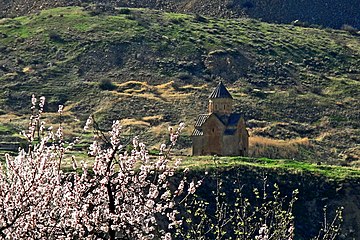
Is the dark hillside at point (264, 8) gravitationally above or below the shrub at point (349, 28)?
above

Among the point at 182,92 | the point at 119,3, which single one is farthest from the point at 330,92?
the point at 119,3

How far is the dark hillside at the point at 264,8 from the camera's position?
372 feet

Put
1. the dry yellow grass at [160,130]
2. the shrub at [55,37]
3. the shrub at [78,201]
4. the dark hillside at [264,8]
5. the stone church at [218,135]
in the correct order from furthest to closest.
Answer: the dark hillside at [264,8], the shrub at [55,37], the dry yellow grass at [160,130], the stone church at [218,135], the shrub at [78,201]

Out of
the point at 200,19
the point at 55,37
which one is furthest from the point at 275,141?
the point at 200,19

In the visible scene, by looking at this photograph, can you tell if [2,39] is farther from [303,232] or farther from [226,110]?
[303,232]

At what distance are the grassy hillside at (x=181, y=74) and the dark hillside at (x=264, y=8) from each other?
867 cm

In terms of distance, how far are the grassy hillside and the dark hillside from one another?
8670mm

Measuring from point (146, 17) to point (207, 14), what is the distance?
15.1 meters

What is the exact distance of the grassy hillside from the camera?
71.6 meters

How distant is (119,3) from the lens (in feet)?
385

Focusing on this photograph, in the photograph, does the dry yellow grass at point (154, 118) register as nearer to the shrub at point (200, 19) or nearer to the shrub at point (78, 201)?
the shrub at point (200, 19)

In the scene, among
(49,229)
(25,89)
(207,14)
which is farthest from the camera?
(207,14)

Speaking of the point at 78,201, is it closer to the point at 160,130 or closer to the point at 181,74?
the point at 160,130

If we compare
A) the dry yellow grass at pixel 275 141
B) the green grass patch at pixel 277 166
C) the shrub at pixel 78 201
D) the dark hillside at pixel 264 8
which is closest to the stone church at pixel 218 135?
the green grass patch at pixel 277 166
